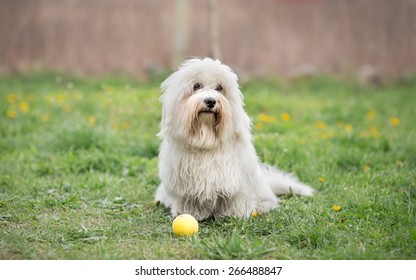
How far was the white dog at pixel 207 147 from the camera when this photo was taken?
3.90 meters

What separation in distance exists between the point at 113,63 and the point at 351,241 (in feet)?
24.6

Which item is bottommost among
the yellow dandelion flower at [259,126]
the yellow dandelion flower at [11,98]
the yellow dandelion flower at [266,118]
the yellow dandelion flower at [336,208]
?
the yellow dandelion flower at [336,208]

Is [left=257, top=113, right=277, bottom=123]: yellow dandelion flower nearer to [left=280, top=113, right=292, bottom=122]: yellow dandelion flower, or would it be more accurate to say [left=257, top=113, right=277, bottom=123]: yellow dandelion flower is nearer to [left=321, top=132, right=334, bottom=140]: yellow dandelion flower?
[left=280, top=113, right=292, bottom=122]: yellow dandelion flower

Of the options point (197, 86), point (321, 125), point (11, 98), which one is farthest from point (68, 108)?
point (197, 86)

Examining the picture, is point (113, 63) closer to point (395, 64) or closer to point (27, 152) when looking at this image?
point (27, 152)

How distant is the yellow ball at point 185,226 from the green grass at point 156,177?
0.07 metres

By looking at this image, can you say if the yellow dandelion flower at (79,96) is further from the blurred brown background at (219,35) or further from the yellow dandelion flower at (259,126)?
the yellow dandelion flower at (259,126)

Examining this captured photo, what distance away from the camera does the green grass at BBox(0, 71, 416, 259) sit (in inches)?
143

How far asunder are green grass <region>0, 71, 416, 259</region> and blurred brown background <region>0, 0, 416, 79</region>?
1014mm

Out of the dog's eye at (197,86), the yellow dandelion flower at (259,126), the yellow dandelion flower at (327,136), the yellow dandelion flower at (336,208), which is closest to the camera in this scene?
the dog's eye at (197,86)

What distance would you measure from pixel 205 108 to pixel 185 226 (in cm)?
84

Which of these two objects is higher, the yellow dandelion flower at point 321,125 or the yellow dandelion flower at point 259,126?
the yellow dandelion flower at point 259,126

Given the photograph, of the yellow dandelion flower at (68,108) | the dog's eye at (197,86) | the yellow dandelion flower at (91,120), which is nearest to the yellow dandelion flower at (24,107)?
the yellow dandelion flower at (68,108)

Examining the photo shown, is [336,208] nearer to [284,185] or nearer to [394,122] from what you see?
[284,185]
